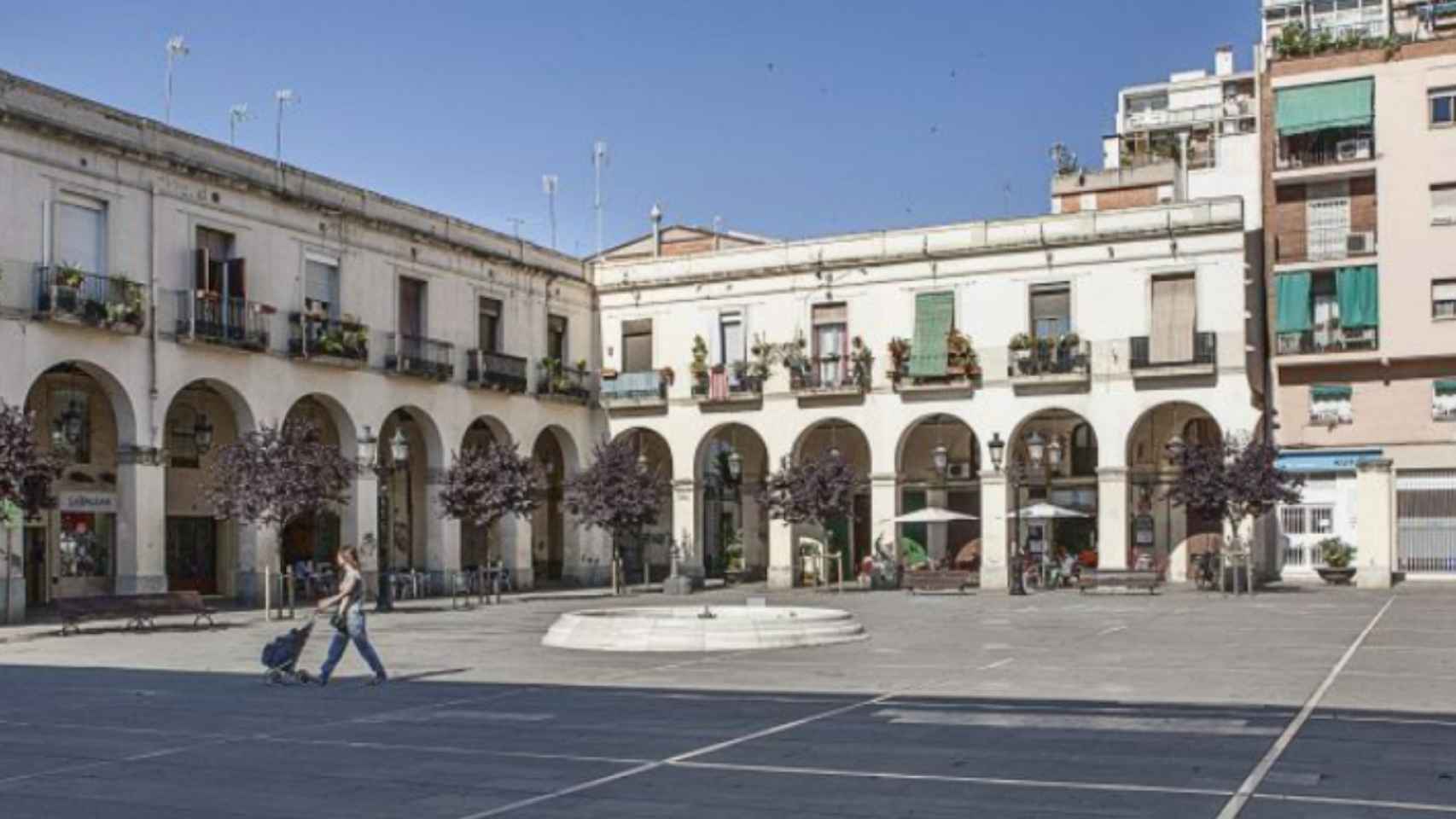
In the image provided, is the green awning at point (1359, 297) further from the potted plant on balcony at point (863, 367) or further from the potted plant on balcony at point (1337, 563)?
the potted plant on balcony at point (863, 367)

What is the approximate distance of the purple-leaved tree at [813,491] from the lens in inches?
1624

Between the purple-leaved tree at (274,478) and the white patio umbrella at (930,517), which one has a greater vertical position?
the purple-leaved tree at (274,478)

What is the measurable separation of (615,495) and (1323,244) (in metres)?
19.8

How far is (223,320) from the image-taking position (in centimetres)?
3375

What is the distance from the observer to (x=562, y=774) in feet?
36.0

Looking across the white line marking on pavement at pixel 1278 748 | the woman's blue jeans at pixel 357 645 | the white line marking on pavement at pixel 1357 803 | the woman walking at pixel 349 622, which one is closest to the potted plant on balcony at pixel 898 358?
the white line marking on pavement at pixel 1278 748

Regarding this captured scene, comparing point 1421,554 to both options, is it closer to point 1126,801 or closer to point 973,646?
point 973,646

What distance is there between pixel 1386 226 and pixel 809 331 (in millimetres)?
15365

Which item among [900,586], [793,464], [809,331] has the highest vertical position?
[809,331]

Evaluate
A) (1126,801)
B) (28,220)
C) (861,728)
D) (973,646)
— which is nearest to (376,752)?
(861,728)

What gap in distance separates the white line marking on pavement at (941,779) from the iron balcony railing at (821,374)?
33029mm

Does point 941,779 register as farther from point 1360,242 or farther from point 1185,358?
point 1360,242

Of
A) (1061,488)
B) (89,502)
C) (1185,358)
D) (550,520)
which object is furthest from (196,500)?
(1185,358)

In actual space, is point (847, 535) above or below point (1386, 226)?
below
